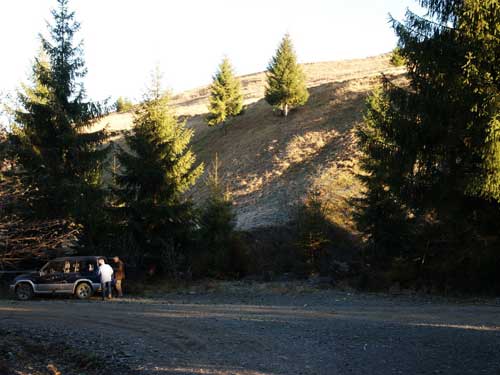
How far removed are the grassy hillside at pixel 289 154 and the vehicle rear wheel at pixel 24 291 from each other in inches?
620

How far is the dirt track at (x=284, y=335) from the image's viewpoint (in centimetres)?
847

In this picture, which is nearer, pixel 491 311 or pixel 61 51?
pixel 491 311

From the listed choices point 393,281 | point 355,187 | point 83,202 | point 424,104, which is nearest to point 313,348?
point 424,104

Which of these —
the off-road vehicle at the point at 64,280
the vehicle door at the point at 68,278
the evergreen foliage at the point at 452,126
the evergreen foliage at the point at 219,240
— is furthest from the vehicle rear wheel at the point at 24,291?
the evergreen foliage at the point at 452,126

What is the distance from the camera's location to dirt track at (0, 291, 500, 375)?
847 cm

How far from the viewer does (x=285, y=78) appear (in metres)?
56.6

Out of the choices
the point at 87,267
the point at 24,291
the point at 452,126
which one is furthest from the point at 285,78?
the point at 452,126

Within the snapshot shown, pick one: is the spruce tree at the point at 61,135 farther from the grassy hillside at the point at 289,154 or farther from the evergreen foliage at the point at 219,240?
the grassy hillside at the point at 289,154

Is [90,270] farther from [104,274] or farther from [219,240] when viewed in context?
[219,240]

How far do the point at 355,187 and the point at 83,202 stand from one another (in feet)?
70.0

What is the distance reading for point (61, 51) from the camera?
24.4m

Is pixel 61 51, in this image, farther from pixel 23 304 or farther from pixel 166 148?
pixel 23 304

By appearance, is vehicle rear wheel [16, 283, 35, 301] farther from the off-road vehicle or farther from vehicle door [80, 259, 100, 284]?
vehicle door [80, 259, 100, 284]

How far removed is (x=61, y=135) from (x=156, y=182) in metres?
5.08
